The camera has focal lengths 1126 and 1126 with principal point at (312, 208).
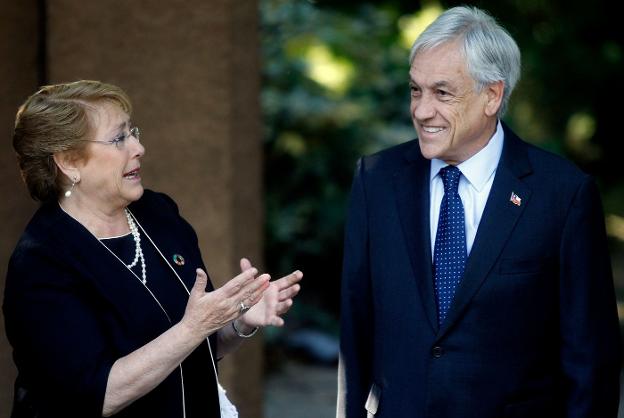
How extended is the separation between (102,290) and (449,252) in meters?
0.99

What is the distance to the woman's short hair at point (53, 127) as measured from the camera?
10.0ft

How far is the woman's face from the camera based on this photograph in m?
3.10

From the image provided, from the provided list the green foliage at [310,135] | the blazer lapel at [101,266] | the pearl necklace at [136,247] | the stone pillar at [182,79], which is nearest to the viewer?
the blazer lapel at [101,266]

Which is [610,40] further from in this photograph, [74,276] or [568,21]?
[74,276]

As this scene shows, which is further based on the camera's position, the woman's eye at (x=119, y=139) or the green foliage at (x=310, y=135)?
the green foliage at (x=310, y=135)

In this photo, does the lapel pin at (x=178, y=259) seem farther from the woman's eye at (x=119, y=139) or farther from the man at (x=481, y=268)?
the man at (x=481, y=268)

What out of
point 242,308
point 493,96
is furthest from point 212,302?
point 493,96

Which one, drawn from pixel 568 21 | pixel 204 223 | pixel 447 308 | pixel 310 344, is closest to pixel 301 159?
pixel 310 344

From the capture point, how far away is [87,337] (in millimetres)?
2928

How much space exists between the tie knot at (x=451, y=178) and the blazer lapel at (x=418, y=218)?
6cm

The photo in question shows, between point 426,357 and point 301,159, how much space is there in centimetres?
565

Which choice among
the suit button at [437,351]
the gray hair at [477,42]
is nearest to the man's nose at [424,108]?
the gray hair at [477,42]

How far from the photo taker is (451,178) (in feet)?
10.8

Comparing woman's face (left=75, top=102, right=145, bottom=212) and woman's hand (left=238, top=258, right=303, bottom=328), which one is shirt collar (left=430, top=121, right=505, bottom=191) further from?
woman's face (left=75, top=102, right=145, bottom=212)
